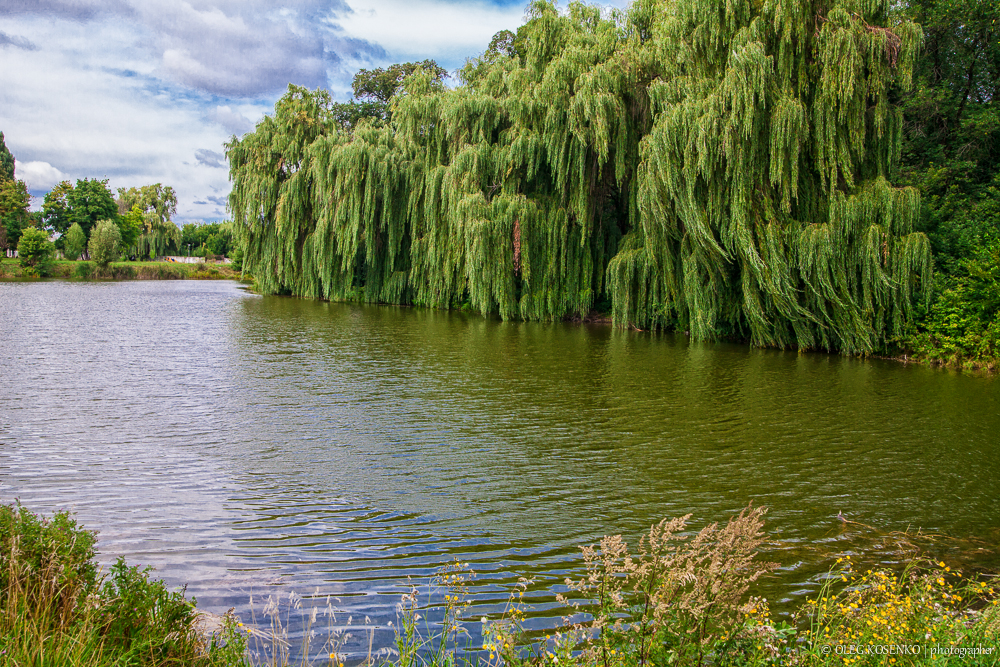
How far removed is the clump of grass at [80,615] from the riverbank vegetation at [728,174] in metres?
14.8

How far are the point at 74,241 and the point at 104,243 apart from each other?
185 inches

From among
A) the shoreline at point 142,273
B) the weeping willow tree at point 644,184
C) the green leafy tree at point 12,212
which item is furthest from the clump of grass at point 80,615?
the green leafy tree at point 12,212

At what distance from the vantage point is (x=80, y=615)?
10.5 feet

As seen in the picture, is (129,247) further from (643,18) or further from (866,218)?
(866,218)

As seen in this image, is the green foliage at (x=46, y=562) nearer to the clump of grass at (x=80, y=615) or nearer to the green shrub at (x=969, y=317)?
the clump of grass at (x=80, y=615)

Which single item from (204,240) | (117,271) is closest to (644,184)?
(117,271)

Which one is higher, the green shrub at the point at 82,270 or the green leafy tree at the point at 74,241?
the green leafy tree at the point at 74,241

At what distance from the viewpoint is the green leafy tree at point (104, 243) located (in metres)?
55.8

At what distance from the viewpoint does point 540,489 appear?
21.9 feet

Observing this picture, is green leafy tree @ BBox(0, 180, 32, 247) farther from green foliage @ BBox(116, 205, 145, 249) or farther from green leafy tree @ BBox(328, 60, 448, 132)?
green leafy tree @ BBox(328, 60, 448, 132)

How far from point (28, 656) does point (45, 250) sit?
61092 mm

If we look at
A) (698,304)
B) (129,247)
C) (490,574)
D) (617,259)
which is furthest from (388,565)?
(129,247)

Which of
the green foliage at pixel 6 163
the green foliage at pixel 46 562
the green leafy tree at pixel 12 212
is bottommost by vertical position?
the green foliage at pixel 46 562

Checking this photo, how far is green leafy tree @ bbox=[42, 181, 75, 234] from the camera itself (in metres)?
62.5
